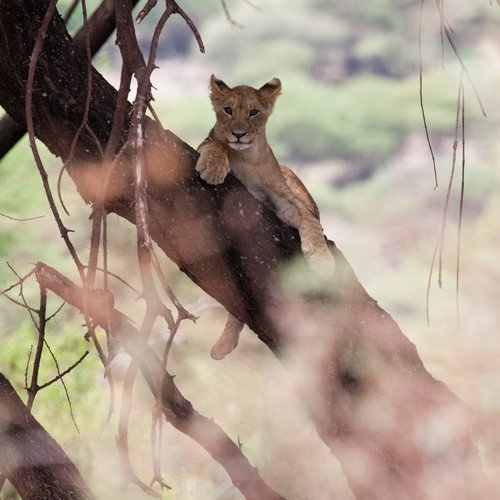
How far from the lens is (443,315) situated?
3.80 meters

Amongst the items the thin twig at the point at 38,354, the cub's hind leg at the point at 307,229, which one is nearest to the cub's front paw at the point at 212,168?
the cub's hind leg at the point at 307,229

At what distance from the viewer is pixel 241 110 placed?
1961 millimetres

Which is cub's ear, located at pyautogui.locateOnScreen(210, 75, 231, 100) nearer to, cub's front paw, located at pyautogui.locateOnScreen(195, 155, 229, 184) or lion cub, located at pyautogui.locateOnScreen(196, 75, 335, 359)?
lion cub, located at pyautogui.locateOnScreen(196, 75, 335, 359)

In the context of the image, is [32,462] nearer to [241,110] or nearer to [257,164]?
[257,164]

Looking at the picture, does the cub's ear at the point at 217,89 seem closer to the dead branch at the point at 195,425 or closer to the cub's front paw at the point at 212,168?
the cub's front paw at the point at 212,168

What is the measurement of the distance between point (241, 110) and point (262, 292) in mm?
527

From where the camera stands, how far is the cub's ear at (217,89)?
2.03 m

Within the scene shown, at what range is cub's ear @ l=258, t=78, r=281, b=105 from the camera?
205 cm

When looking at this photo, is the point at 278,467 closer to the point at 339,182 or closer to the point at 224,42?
the point at 339,182

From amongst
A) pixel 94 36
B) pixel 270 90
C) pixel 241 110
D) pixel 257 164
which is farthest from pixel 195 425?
pixel 94 36

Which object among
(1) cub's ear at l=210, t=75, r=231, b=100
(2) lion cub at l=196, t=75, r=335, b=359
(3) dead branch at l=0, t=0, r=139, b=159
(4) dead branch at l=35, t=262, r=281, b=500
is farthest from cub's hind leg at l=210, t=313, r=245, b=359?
(3) dead branch at l=0, t=0, r=139, b=159

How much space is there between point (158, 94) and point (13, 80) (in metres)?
2.98

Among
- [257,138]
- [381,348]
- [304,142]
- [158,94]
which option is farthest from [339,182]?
[381,348]

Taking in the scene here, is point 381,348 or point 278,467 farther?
point 278,467
